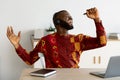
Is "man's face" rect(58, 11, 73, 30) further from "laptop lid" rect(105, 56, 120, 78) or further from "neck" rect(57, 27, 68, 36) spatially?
"laptop lid" rect(105, 56, 120, 78)

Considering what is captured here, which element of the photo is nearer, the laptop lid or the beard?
the laptop lid

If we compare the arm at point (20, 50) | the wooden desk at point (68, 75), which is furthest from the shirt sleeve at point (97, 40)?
the arm at point (20, 50)

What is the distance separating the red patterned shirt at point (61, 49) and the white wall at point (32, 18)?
1527mm

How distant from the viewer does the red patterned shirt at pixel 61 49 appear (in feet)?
7.99

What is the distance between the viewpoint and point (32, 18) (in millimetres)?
4008

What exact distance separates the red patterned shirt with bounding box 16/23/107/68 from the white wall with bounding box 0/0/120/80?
1.53 metres

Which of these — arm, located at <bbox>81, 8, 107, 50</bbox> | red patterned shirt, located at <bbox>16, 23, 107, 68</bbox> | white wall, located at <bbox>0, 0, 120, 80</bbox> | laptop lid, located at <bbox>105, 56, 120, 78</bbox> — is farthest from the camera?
white wall, located at <bbox>0, 0, 120, 80</bbox>

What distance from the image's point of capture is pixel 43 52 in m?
2.52

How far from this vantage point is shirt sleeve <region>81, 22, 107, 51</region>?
92.3 inches

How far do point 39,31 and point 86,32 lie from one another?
0.76 m

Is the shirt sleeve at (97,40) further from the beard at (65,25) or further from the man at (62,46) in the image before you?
the beard at (65,25)

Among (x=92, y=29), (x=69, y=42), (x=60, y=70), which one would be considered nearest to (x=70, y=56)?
(x=69, y=42)

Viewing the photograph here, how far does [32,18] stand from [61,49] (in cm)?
165

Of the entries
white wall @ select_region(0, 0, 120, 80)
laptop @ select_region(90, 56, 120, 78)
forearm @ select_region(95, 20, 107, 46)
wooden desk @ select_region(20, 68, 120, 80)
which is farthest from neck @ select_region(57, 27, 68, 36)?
white wall @ select_region(0, 0, 120, 80)
